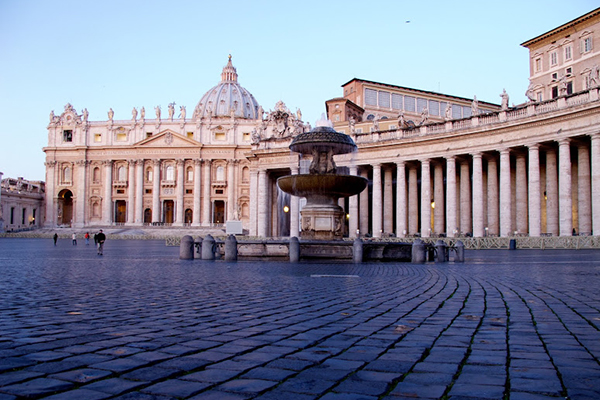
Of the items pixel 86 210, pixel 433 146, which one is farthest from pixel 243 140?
pixel 433 146

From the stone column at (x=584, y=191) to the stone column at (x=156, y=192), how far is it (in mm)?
75463

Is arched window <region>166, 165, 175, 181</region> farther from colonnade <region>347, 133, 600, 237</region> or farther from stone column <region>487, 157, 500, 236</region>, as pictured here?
stone column <region>487, 157, 500, 236</region>

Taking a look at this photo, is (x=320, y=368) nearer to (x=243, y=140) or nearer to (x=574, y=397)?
(x=574, y=397)

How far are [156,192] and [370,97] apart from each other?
43.3 m

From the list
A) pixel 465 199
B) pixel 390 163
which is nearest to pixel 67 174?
pixel 390 163

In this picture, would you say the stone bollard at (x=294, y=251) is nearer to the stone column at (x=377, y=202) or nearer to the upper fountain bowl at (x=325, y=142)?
the upper fountain bowl at (x=325, y=142)

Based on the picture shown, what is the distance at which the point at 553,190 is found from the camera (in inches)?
1438

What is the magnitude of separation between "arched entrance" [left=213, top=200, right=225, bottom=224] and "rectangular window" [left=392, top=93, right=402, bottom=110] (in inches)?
1557

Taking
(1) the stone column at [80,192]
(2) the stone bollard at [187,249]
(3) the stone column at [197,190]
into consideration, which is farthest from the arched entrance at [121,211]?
(2) the stone bollard at [187,249]

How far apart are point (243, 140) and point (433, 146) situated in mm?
63488

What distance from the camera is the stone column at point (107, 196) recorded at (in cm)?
9806

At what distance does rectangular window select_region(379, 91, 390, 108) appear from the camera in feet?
260

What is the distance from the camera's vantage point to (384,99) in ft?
261

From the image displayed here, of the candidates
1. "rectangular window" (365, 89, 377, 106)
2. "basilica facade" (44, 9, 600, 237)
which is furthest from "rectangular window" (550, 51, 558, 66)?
"rectangular window" (365, 89, 377, 106)
